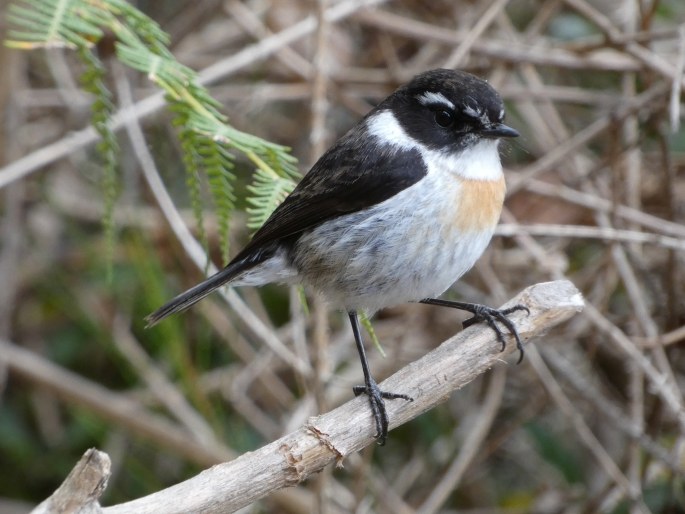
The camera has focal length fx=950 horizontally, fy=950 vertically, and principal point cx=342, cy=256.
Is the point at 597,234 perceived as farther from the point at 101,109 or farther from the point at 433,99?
the point at 101,109

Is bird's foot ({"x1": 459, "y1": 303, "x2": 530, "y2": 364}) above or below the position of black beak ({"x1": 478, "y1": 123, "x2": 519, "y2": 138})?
below

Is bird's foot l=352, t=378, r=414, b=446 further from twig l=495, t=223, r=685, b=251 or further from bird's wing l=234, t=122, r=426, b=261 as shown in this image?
twig l=495, t=223, r=685, b=251

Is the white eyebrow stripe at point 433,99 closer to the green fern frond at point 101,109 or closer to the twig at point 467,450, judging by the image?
the green fern frond at point 101,109

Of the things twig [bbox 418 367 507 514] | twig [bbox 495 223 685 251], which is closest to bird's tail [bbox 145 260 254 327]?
twig [bbox 495 223 685 251]

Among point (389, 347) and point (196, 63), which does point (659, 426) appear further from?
point (196, 63)

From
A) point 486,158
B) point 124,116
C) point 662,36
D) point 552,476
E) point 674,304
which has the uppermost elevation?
point 124,116

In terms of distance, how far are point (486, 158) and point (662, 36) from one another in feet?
5.50

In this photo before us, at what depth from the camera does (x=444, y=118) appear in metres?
3.30

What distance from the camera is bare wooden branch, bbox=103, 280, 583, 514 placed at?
2.22 meters

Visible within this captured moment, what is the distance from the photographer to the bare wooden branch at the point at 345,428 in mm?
2217

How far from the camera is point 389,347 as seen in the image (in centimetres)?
523

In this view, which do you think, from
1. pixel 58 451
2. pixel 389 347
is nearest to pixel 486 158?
pixel 389 347

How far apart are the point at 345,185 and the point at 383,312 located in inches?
95.4

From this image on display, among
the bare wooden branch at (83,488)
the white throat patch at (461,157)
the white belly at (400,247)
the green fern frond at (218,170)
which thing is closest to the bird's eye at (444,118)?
the white throat patch at (461,157)
